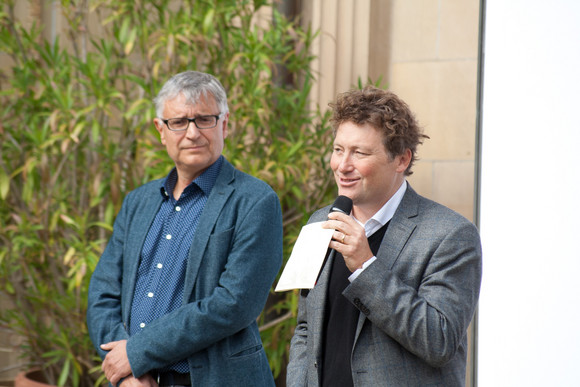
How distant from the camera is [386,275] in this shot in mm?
1539

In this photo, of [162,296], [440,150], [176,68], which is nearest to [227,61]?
[176,68]

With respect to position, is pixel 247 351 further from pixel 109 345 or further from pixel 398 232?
pixel 398 232

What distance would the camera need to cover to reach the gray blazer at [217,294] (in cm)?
196

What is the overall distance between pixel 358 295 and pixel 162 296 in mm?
757

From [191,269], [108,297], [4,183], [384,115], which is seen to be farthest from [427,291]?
[4,183]

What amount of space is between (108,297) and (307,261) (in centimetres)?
99

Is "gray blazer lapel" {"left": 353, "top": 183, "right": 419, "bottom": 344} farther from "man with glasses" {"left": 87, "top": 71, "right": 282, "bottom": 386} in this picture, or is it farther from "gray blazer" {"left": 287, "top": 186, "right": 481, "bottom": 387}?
"man with glasses" {"left": 87, "top": 71, "right": 282, "bottom": 386}

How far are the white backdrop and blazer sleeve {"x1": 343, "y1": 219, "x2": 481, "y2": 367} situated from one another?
1344 millimetres

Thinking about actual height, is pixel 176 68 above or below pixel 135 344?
above

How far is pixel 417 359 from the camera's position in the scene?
1.59 meters

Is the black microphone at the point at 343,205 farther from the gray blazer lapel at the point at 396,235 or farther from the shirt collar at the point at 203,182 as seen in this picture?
the shirt collar at the point at 203,182

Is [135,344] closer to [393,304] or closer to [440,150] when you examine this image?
[393,304]

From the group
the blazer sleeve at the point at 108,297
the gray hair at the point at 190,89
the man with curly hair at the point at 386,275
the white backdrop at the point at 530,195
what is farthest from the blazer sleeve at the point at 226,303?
the white backdrop at the point at 530,195

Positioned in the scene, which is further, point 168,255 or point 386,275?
point 168,255
